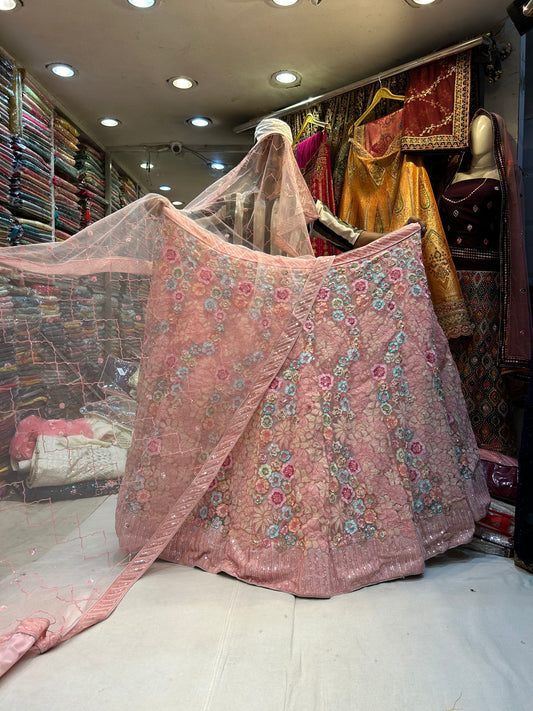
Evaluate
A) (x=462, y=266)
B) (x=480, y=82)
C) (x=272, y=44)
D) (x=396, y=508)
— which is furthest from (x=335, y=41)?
(x=396, y=508)

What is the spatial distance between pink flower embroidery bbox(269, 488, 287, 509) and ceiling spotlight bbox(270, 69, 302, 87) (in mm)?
2257

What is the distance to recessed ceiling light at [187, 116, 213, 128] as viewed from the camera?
3.28 meters

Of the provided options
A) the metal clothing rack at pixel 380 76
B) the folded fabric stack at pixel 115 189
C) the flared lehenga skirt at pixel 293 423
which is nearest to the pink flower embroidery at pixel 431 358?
the flared lehenga skirt at pixel 293 423

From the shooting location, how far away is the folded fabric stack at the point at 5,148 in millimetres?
2604

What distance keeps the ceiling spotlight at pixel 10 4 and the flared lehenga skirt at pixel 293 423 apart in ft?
4.71

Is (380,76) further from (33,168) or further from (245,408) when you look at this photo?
(245,408)

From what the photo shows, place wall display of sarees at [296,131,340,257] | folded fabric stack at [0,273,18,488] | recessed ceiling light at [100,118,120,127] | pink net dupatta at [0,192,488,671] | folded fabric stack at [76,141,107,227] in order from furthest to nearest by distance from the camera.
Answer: folded fabric stack at [76,141,107,227] < recessed ceiling light at [100,118,120,127] < wall display of sarees at [296,131,340,257] < pink net dupatta at [0,192,488,671] < folded fabric stack at [0,273,18,488]

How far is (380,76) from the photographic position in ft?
8.79

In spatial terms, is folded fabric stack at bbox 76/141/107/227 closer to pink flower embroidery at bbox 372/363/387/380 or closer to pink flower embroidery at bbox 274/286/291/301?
pink flower embroidery at bbox 274/286/291/301

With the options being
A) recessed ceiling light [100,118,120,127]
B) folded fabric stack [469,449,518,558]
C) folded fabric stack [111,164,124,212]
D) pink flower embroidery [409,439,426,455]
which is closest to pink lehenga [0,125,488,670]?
pink flower embroidery [409,439,426,455]

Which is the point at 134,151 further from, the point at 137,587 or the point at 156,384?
the point at 137,587

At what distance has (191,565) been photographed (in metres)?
1.59

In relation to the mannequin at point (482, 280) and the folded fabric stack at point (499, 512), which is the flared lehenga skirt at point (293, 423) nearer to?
the folded fabric stack at point (499, 512)

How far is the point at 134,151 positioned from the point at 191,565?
115 inches
